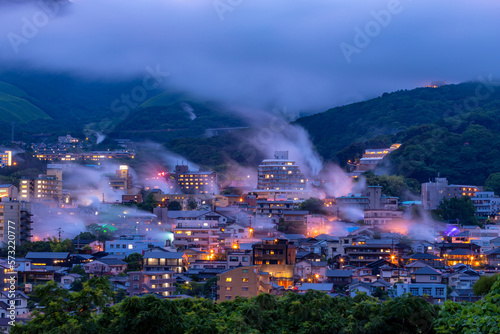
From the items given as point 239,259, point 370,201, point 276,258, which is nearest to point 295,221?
point 370,201

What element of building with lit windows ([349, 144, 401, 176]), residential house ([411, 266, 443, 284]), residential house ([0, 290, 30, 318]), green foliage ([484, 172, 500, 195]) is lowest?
residential house ([0, 290, 30, 318])

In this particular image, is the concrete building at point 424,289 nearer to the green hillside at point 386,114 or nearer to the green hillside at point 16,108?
the green hillside at point 386,114

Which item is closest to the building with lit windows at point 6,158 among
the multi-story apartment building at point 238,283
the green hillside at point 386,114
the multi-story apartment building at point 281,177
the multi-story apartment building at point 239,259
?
the multi-story apartment building at point 281,177

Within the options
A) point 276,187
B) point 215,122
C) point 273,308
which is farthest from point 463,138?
point 273,308

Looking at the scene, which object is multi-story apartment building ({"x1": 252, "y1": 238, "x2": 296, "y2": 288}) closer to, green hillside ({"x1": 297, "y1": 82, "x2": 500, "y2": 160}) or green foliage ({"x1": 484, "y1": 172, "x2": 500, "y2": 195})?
green foliage ({"x1": 484, "y1": 172, "x2": 500, "y2": 195})

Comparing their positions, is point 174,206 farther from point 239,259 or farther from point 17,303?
point 17,303

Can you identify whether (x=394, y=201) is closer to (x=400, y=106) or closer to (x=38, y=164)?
(x=38, y=164)

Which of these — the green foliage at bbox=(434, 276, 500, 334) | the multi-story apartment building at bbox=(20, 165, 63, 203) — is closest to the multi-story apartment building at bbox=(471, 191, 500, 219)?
the multi-story apartment building at bbox=(20, 165, 63, 203)
